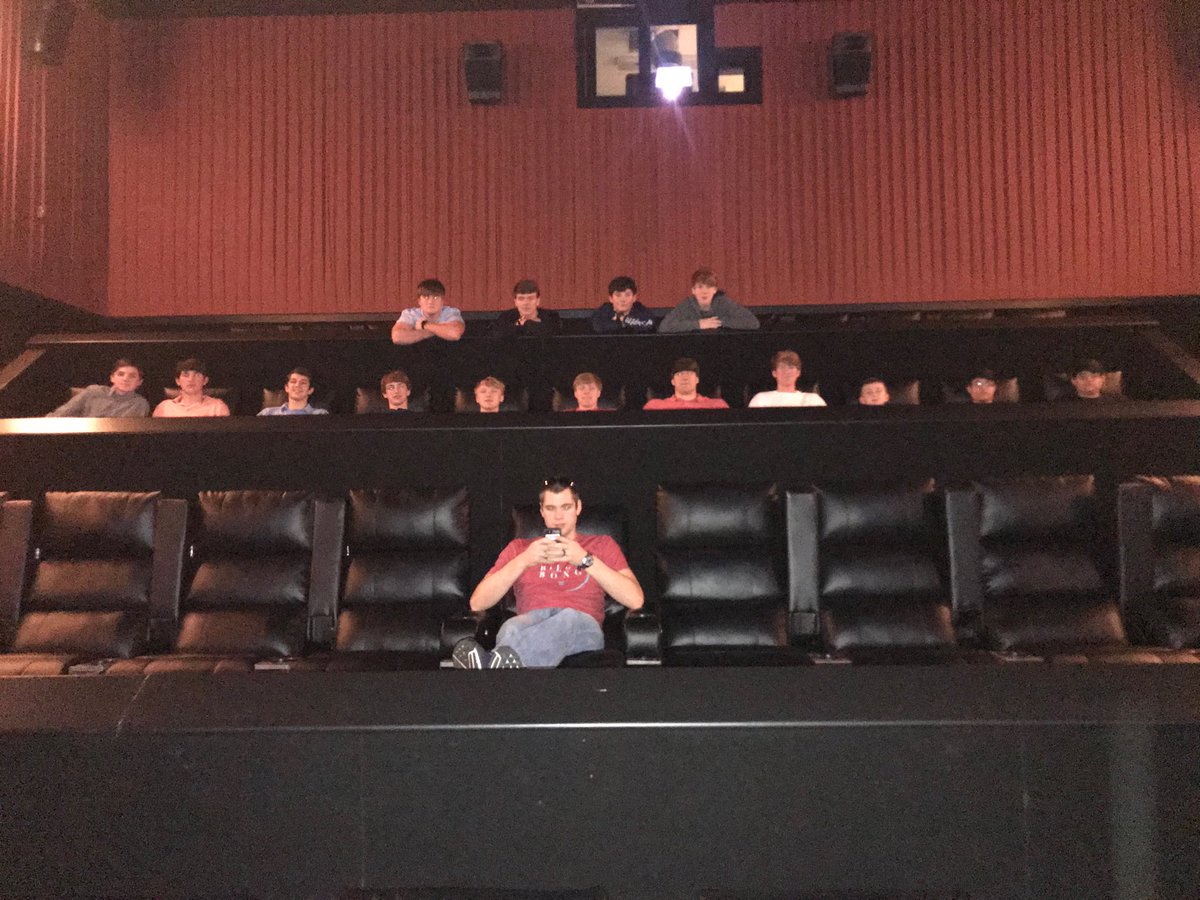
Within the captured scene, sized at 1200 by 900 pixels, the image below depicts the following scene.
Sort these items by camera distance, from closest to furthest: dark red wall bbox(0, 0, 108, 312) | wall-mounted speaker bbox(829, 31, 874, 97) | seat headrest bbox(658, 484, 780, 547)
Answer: seat headrest bbox(658, 484, 780, 547), dark red wall bbox(0, 0, 108, 312), wall-mounted speaker bbox(829, 31, 874, 97)

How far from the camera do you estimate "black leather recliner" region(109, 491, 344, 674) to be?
279cm

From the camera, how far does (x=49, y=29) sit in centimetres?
→ 588

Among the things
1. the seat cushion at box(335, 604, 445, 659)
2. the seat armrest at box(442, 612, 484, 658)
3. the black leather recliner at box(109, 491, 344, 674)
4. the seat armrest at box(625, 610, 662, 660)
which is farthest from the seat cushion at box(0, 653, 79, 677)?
the seat armrest at box(625, 610, 662, 660)

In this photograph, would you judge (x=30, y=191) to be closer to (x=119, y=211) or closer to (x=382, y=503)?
(x=119, y=211)

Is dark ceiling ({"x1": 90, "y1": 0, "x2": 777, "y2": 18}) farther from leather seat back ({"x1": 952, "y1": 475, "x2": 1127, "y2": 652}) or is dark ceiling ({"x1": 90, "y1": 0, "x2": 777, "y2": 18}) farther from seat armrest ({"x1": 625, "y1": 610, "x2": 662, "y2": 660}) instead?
seat armrest ({"x1": 625, "y1": 610, "x2": 662, "y2": 660})

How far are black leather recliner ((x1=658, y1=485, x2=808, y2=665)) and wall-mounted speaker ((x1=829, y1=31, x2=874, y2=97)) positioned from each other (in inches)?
200

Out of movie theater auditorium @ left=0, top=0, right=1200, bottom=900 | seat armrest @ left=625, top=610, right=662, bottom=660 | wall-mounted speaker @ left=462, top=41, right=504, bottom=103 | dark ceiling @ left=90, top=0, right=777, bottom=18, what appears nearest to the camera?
movie theater auditorium @ left=0, top=0, right=1200, bottom=900

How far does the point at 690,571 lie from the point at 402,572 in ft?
2.97

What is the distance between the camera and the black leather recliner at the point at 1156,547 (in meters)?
2.77

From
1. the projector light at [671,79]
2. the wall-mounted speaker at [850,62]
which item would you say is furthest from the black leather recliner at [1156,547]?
the wall-mounted speaker at [850,62]

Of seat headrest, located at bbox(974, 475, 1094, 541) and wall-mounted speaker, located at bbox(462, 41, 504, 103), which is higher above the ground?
wall-mounted speaker, located at bbox(462, 41, 504, 103)

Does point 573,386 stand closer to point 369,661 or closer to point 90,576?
point 369,661

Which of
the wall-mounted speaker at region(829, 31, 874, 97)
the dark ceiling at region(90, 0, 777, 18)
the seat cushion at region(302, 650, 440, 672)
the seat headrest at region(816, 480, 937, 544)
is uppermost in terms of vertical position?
the dark ceiling at region(90, 0, 777, 18)

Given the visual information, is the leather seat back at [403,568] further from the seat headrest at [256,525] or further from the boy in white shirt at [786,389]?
the boy in white shirt at [786,389]
